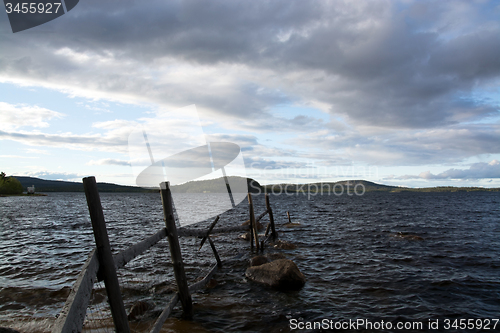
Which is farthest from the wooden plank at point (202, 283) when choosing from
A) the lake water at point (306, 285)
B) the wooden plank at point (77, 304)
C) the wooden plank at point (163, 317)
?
the wooden plank at point (77, 304)

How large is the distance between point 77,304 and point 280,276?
7543 mm

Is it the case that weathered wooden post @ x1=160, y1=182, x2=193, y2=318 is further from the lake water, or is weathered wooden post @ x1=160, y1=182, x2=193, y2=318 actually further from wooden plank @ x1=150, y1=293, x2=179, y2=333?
the lake water

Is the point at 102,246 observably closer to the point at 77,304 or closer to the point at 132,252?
the point at 77,304

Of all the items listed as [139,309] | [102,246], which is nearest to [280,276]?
[139,309]

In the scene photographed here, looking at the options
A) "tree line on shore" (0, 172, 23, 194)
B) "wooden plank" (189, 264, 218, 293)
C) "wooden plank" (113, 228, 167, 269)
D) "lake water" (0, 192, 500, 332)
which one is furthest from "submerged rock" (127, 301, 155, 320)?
"tree line on shore" (0, 172, 23, 194)

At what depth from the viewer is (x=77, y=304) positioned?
123 inches

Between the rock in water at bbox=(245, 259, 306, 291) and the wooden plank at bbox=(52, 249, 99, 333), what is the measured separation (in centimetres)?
707

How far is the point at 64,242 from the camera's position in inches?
732

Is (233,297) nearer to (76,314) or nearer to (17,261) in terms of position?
(76,314)

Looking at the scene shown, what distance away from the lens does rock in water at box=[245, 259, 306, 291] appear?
958 centimetres

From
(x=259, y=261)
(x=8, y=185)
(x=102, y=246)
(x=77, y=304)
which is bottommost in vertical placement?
(x=259, y=261)

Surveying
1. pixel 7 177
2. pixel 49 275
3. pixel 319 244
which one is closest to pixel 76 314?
pixel 49 275

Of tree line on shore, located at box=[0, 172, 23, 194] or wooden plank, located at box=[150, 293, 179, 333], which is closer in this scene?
wooden plank, located at box=[150, 293, 179, 333]

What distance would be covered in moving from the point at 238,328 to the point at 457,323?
5.82 metres
